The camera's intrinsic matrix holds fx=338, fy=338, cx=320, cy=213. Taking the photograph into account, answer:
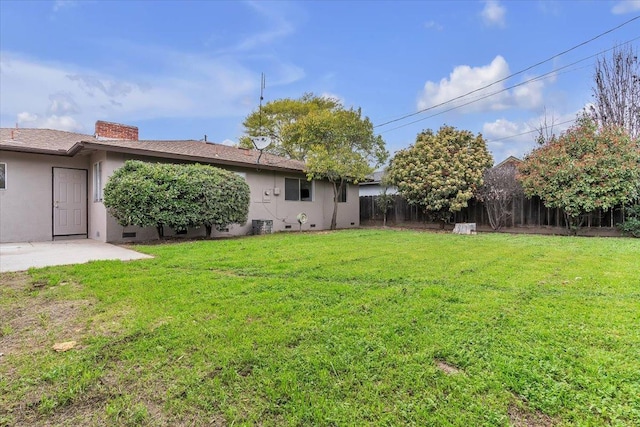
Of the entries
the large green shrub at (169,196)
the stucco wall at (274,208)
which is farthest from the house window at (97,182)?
the large green shrub at (169,196)

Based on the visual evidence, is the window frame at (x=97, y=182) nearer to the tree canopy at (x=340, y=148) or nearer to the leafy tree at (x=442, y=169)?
the tree canopy at (x=340, y=148)

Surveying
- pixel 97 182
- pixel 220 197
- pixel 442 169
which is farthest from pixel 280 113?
pixel 220 197

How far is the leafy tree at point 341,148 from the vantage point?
12.8 m

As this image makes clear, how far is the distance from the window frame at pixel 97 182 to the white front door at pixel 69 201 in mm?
842

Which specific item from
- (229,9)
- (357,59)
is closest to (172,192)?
(229,9)

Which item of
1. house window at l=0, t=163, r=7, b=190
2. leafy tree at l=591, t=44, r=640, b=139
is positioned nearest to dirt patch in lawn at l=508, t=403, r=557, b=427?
house window at l=0, t=163, r=7, b=190

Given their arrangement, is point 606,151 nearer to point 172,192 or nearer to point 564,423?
point 564,423

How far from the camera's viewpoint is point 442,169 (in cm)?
1285

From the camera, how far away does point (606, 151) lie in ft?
32.9

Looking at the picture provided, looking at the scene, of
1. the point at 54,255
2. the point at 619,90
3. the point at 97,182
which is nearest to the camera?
the point at 54,255

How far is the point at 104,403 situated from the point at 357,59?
49.9ft

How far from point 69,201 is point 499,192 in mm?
14263

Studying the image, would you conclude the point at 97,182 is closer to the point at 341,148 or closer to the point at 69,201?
the point at 69,201

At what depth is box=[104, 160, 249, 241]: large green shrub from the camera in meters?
8.18
